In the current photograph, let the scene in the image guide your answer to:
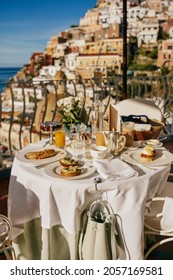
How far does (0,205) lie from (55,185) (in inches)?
57.4

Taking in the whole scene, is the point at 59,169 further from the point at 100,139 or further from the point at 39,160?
the point at 100,139

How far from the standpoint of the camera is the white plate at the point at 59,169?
1494mm

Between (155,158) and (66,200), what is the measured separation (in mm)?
606

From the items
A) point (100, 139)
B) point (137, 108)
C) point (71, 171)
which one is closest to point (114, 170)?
point (71, 171)

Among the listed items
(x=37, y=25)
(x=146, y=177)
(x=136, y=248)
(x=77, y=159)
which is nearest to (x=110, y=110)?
(x=77, y=159)

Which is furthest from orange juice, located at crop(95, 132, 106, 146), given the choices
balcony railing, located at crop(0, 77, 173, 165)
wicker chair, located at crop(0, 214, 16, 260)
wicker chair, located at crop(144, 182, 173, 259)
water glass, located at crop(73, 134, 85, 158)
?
balcony railing, located at crop(0, 77, 173, 165)

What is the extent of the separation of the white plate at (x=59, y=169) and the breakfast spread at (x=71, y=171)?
2 cm

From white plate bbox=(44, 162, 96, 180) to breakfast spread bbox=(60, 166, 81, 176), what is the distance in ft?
0.05

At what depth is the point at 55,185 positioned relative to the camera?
1.46 meters

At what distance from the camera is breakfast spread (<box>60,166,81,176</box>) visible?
4.91 feet

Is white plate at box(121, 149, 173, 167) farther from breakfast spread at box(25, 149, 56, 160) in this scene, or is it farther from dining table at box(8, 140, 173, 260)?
breakfast spread at box(25, 149, 56, 160)

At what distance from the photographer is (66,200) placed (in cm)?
147

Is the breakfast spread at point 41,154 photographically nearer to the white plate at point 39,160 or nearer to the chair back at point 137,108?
the white plate at point 39,160
